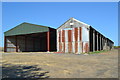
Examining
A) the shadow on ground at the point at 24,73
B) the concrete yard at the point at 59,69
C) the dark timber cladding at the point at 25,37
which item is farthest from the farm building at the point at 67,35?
the shadow on ground at the point at 24,73

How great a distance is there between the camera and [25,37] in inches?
1510

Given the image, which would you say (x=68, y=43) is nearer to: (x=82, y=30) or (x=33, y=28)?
(x=82, y=30)

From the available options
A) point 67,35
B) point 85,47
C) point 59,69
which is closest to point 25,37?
point 67,35

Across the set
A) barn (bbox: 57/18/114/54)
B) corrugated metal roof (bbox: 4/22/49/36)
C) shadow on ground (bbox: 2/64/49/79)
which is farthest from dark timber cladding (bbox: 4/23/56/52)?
shadow on ground (bbox: 2/64/49/79)

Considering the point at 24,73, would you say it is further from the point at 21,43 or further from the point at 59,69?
the point at 21,43

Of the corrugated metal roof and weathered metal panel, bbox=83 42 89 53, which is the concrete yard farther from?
the corrugated metal roof

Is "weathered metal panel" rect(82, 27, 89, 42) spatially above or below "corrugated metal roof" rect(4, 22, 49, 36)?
below

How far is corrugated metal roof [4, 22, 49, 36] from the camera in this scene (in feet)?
95.0

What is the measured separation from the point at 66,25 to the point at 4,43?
2199cm

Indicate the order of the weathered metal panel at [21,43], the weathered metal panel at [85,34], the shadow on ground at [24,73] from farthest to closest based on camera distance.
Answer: the weathered metal panel at [21,43] → the weathered metal panel at [85,34] → the shadow on ground at [24,73]

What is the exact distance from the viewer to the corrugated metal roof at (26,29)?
28.9 metres

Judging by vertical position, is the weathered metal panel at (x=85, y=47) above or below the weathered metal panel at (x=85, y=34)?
below

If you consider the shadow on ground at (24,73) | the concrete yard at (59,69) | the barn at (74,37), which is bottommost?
the concrete yard at (59,69)

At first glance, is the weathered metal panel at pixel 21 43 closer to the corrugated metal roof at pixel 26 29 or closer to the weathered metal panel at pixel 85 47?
the corrugated metal roof at pixel 26 29
